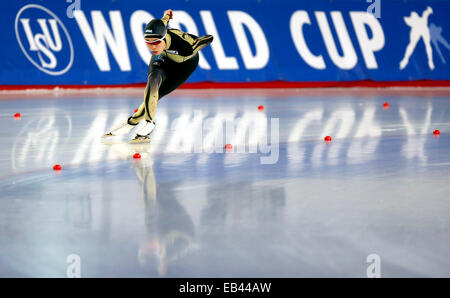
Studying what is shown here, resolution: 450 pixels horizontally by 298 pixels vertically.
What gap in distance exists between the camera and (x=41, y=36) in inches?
595

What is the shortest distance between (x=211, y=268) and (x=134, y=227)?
0.82m

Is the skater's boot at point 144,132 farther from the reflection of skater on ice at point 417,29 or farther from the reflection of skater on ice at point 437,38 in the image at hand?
the reflection of skater on ice at point 437,38

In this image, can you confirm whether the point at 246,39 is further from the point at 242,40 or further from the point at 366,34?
the point at 366,34

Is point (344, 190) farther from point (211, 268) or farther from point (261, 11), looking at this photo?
point (261, 11)

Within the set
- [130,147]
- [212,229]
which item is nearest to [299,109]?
[130,147]

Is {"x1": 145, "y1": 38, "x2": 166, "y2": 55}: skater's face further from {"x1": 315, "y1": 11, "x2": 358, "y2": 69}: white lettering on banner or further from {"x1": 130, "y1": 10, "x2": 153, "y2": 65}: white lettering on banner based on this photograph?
{"x1": 315, "y1": 11, "x2": 358, "y2": 69}: white lettering on banner

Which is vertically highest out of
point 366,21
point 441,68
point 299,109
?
point 366,21

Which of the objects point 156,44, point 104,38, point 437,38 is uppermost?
point 104,38

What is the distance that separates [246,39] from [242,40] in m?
0.10

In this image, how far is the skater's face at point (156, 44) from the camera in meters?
6.92

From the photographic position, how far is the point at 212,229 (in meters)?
3.59

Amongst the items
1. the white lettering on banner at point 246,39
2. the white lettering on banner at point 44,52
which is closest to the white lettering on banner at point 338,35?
the white lettering on banner at point 246,39

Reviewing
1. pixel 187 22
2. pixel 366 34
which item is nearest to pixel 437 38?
pixel 366 34

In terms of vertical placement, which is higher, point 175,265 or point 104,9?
point 104,9
